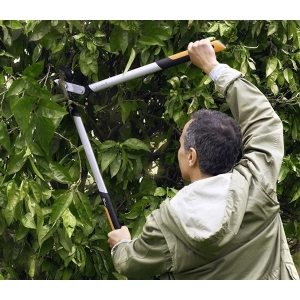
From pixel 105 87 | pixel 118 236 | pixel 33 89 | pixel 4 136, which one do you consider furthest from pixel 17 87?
pixel 118 236

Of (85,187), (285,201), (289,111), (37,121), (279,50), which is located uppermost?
(37,121)

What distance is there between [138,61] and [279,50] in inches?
28.4

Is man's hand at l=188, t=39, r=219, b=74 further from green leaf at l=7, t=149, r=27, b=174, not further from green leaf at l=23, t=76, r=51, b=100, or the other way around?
green leaf at l=7, t=149, r=27, b=174

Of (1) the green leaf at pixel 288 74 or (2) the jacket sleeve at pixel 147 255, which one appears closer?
(2) the jacket sleeve at pixel 147 255

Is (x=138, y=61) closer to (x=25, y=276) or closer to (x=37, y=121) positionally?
(x=37, y=121)

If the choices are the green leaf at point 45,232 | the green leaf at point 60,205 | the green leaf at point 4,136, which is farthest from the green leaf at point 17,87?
the green leaf at point 45,232

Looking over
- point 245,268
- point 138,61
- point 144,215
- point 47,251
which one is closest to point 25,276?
point 47,251

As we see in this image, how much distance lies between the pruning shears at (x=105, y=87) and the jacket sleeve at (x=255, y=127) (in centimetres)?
27

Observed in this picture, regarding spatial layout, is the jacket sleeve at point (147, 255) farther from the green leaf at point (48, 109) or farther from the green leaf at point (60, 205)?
the green leaf at point (48, 109)

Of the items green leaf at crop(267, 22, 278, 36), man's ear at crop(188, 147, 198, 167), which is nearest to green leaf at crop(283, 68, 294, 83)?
green leaf at crop(267, 22, 278, 36)

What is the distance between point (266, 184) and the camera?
1941mm

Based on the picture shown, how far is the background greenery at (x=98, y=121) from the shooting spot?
223 centimetres

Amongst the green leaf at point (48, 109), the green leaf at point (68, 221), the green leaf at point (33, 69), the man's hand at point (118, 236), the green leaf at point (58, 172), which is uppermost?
the green leaf at point (33, 69)

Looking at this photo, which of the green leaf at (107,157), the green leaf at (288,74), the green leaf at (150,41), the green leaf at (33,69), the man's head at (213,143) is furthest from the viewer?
the green leaf at (288,74)
